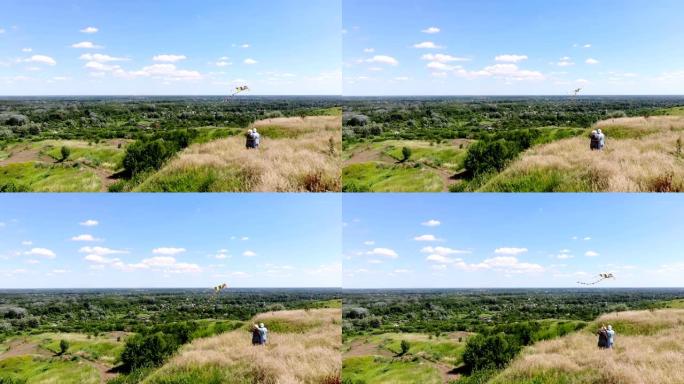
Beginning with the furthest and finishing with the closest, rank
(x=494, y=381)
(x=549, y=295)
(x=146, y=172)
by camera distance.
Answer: (x=549, y=295), (x=494, y=381), (x=146, y=172)

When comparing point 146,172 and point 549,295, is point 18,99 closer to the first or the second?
point 146,172

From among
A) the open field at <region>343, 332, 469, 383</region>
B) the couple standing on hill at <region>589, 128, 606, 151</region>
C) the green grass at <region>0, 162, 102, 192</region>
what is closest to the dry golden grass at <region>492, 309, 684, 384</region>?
the open field at <region>343, 332, 469, 383</region>

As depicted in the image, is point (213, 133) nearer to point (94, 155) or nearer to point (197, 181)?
point (197, 181)

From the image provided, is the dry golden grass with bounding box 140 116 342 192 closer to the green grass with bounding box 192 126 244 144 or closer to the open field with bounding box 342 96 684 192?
the green grass with bounding box 192 126 244 144

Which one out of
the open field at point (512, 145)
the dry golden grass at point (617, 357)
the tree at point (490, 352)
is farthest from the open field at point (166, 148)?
the dry golden grass at point (617, 357)

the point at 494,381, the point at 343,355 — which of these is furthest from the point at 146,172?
the point at 494,381

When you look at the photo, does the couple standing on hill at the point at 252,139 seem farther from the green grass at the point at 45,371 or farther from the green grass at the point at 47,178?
the green grass at the point at 45,371
